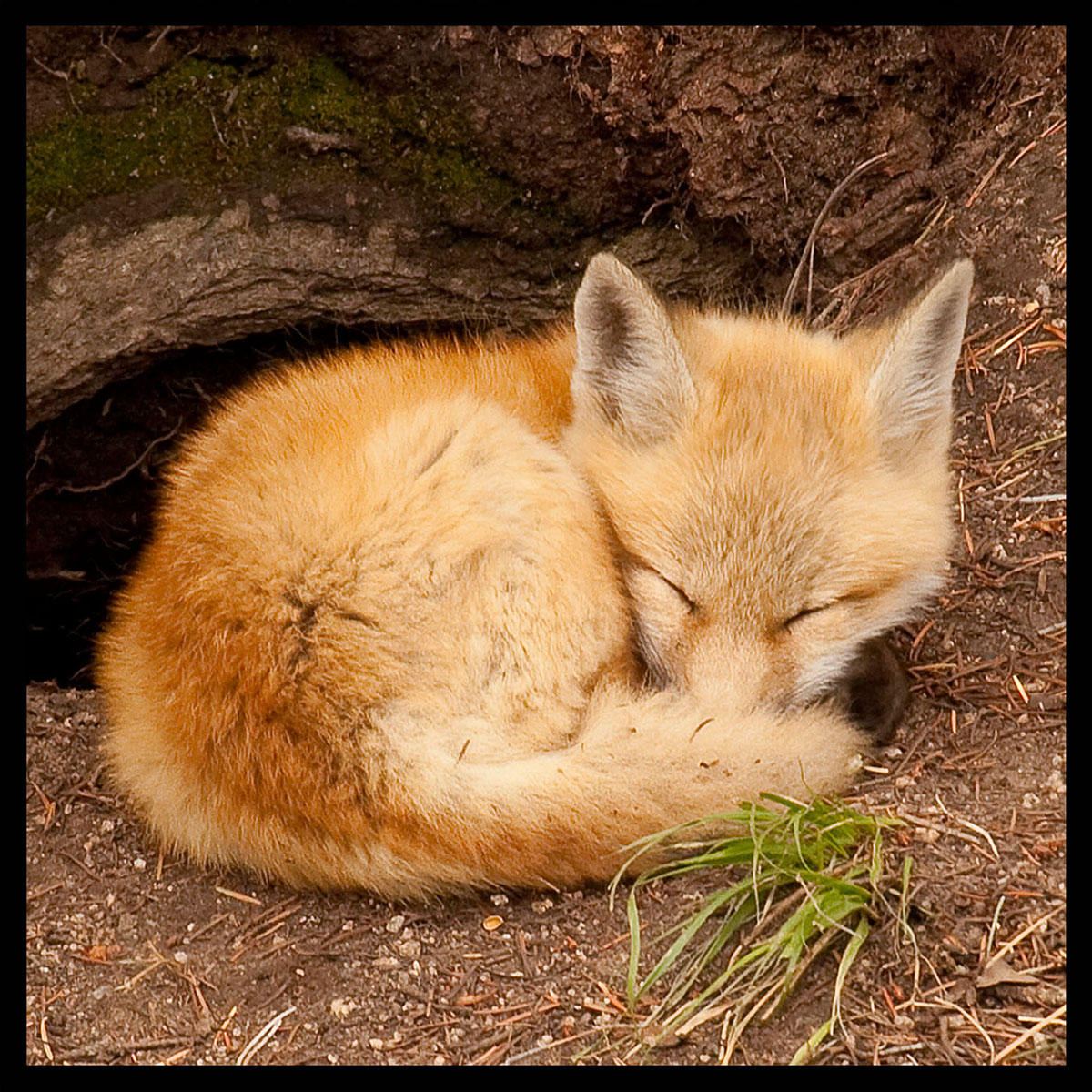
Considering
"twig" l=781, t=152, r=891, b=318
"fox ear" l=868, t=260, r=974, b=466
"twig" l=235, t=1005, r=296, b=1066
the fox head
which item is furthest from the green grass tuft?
"twig" l=781, t=152, r=891, b=318

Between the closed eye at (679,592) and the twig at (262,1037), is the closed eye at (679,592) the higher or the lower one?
the higher one

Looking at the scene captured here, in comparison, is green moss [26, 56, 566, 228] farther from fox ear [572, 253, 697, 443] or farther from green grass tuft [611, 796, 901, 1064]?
green grass tuft [611, 796, 901, 1064]

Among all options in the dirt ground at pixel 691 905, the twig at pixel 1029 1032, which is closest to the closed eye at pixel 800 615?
the dirt ground at pixel 691 905

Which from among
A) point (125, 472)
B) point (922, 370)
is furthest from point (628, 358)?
point (125, 472)

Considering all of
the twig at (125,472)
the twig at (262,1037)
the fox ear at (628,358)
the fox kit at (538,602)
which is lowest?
the twig at (262,1037)

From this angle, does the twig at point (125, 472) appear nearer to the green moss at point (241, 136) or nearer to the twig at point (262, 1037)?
the green moss at point (241, 136)

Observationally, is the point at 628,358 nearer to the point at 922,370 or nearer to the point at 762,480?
the point at 762,480

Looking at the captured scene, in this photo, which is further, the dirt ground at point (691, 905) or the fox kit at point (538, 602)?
the fox kit at point (538, 602)

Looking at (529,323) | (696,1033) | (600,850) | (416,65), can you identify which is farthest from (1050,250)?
(696,1033)
